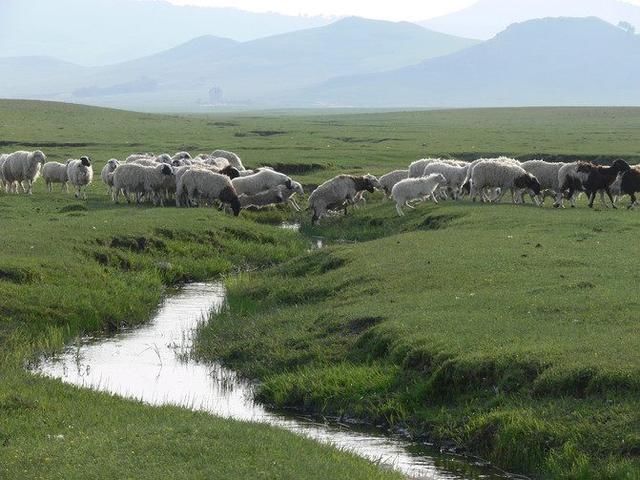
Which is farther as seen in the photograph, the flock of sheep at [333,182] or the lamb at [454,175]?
the lamb at [454,175]

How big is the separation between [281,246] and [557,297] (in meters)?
13.9

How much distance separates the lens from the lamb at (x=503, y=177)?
33.5 metres

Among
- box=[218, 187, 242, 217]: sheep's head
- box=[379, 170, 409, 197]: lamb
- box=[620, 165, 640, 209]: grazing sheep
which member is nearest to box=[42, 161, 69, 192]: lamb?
box=[218, 187, 242, 217]: sheep's head

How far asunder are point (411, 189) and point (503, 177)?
273cm

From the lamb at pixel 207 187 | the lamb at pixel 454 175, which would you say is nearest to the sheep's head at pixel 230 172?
the lamb at pixel 207 187

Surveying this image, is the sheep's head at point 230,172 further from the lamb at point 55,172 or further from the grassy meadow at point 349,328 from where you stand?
the lamb at point 55,172

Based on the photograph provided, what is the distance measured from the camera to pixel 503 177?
3366 centimetres

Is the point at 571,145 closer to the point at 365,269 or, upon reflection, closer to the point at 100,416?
the point at 365,269

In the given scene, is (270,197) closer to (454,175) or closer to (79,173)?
(454,175)

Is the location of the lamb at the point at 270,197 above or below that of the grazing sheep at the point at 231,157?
below

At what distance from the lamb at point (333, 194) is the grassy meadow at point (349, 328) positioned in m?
0.66

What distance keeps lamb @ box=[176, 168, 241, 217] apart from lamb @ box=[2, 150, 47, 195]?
21.5 ft

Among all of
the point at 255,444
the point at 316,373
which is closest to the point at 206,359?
the point at 316,373

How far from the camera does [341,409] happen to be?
16.0 meters
